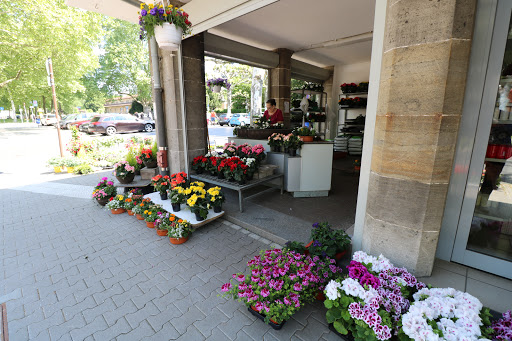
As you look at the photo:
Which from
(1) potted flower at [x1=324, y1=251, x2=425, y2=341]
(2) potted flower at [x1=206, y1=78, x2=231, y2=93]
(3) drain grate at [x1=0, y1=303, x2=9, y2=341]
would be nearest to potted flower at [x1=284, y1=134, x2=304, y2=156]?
(1) potted flower at [x1=324, y1=251, x2=425, y2=341]

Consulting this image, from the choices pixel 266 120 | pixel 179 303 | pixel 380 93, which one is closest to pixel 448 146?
pixel 380 93

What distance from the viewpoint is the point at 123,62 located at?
23766 millimetres

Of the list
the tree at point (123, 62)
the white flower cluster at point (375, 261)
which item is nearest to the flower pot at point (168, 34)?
the white flower cluster at point (375, 261)

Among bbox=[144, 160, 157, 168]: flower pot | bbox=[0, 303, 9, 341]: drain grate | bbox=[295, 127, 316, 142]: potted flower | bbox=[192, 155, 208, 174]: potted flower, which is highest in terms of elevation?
bbox=[295, 127, 316, 142]: potted flower

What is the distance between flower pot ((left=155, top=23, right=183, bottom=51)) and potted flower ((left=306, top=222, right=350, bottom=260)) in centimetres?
308

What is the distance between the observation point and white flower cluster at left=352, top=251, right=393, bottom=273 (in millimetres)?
1994

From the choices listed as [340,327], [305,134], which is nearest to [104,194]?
[305,134]

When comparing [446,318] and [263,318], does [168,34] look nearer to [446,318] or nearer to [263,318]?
[263,318]

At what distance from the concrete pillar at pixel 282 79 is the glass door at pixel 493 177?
6.10 m

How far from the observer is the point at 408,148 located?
1.96 metres

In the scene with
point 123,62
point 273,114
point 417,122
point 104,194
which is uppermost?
point 123,62

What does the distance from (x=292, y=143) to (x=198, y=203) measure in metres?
2.07

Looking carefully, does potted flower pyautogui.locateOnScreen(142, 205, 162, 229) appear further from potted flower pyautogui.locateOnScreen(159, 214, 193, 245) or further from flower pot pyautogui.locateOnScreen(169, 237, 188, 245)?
flower pot pyautogui.locateOnScreen(169, 237, 188, 245)

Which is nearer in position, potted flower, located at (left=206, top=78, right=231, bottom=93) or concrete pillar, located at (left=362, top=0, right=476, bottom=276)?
concrete pillar, located at (left=362, top=0, right=476, bottom=276)
